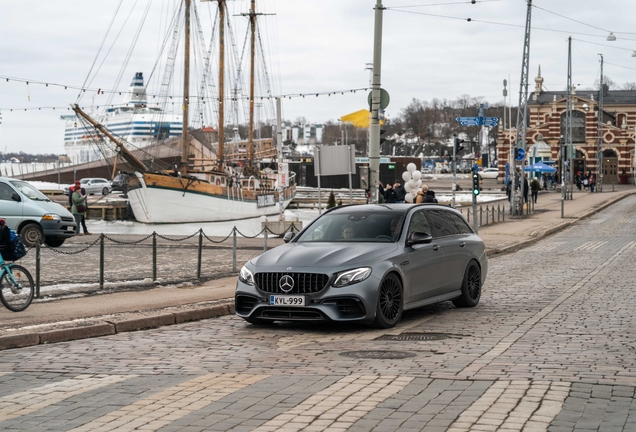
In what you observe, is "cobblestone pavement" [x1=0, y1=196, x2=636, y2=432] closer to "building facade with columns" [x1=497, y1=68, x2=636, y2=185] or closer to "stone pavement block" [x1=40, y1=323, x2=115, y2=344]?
"stone pavement block" [x1=40, y1=323, x2=115, y2=344]

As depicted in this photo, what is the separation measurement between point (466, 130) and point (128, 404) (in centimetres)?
16024

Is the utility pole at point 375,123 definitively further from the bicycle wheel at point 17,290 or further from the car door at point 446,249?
the bicycle wheel at point 17,290

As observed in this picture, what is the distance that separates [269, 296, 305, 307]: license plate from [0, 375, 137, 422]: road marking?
299 cm

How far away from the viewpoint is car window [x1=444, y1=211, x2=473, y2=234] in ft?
45.2

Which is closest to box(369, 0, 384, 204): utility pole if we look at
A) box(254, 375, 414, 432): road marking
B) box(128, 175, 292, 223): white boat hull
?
box(254, 375, 414, 432): road marking

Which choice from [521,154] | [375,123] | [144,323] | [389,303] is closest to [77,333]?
[144,323]

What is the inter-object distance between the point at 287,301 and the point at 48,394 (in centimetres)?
393

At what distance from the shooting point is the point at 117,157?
5747 cm

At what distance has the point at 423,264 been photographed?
39.7ft

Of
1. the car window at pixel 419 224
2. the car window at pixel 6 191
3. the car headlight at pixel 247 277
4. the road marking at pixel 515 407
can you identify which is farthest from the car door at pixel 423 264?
the car window at pixel 6 191

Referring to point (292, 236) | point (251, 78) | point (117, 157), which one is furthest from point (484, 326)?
point (251, 78)

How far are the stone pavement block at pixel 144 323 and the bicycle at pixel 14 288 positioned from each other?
2.07 m

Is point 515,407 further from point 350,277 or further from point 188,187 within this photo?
point 188,187

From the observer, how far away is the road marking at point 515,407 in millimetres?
6031
